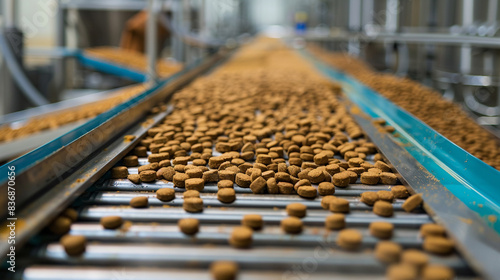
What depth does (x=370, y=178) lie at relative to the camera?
4.17ft

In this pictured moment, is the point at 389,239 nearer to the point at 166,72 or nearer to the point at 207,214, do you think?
the point at 207,214

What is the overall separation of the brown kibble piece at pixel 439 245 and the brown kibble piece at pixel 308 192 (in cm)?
34

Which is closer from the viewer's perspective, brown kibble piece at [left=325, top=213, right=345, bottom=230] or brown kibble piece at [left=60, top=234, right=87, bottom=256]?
brown kibble piece at [left=60, top=234, right=87, bottom=256]

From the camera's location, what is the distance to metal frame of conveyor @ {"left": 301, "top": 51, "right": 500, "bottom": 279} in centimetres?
86

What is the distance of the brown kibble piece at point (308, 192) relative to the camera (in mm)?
1151

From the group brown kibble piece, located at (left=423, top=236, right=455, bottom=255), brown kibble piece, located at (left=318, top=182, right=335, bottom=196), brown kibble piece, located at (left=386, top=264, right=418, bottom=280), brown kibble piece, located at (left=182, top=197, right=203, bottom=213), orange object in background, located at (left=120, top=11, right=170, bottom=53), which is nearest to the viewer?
brown kibble piece, located at (left=386, top=264, right=418, bottom=280)

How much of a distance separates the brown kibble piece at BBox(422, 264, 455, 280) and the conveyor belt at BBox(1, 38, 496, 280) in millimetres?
50

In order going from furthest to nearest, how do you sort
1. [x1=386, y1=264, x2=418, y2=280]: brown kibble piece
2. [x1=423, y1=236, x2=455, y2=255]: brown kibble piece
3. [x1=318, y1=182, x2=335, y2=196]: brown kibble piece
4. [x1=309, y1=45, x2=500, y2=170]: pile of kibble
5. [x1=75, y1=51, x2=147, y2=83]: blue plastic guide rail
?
1. [x1=75, y1=51, x2=147, y2=83]: blue plastic guide rail
2. [x1=309, y1=45, x2=500, y2=170]: pile of kibble
3. [x1=318, y1=182, x2=335, y2=196]: brown kibble piece
4. [x1=423, y1=236, x2=455, y2=255]: brown kibble piece
5. [x1=386, y1=264, x2=418, y2=280]: brown kibble piece

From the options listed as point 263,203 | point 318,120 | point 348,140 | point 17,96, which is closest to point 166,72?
point 17,96

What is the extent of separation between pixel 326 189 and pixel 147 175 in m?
0.54

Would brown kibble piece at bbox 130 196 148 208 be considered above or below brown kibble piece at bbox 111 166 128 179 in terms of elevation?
below

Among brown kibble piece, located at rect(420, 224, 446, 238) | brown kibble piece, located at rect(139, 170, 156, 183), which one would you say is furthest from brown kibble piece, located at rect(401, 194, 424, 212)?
brown kibble piece, located at rect(139, 170, 156, 183)

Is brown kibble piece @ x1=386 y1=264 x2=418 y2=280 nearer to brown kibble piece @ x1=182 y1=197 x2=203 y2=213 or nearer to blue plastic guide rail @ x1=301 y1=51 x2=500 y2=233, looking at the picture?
blue plastic guide rail @ x1=301 y1=51 x2=500 y2=233

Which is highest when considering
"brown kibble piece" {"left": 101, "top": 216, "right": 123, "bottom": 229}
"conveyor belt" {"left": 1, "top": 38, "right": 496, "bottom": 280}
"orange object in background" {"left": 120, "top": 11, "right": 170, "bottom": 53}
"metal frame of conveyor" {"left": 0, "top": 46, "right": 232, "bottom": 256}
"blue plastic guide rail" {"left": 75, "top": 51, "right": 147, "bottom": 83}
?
"orange object in background" {"left": 120, "top": 11, "right": 170, "bottom": 53}
